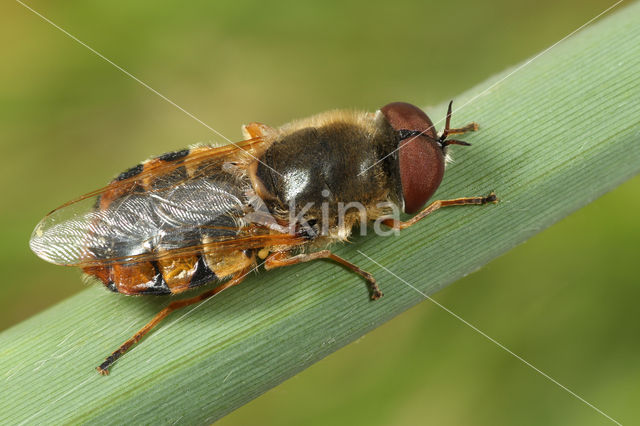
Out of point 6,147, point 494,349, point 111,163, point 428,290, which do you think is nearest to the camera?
point 428,290

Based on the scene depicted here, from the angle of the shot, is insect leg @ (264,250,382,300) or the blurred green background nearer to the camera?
insect leg @ (264,250,382,300)

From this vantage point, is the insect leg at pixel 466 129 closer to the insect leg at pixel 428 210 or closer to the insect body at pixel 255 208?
the insect body at pixel 255 208

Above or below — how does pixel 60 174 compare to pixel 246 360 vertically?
above

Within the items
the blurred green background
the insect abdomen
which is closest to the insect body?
the insect abdomen

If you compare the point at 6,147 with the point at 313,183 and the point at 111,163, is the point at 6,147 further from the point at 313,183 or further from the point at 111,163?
the point at 313,183

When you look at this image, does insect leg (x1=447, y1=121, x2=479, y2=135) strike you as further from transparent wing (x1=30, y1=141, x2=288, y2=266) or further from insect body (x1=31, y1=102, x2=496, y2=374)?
transparent wing (x1=30, y1=141, x2=288, y2=266)

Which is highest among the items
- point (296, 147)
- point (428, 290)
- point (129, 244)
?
point (296, 147)

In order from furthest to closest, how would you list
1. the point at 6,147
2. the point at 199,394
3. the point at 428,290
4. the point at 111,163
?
the point at 111,163, the point at 6,147, the point at 428,290, the point at 199,394

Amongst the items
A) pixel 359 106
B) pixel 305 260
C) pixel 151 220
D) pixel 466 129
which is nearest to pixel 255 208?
pixel 305 260

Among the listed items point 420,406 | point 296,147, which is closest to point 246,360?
point 296,147
